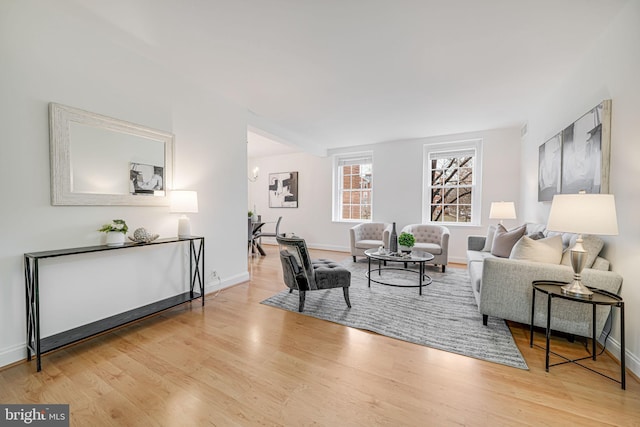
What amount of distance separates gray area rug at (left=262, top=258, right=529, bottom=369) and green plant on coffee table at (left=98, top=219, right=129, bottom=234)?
1671 mm

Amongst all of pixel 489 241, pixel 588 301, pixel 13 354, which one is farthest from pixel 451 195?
pixel 13 354

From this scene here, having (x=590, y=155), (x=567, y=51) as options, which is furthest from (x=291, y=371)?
(x=567, y=51)

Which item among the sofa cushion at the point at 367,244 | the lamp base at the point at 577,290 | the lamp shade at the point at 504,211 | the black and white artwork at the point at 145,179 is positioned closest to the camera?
the lamp base at the point at 577,290

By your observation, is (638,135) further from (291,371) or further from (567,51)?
(291,371)

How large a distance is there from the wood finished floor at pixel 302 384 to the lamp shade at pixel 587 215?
1.02m

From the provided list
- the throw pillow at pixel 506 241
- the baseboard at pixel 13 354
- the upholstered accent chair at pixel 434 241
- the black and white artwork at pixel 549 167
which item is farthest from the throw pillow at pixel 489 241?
the baseboard at pixel 13 354

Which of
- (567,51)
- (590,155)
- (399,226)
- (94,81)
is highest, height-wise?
(567,51)

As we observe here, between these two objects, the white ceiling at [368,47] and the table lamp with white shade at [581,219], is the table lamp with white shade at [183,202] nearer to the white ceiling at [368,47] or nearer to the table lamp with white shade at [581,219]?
the white ceiling at [368,47]

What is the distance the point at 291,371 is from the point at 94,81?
116 inches

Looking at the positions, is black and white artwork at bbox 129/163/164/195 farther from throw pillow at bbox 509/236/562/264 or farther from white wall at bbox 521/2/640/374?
white wall at bbox 521/2/640/374

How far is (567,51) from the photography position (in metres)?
2.42

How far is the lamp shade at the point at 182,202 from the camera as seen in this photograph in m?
2.72

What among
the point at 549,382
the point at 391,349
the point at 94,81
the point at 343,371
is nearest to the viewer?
the point at 549,382

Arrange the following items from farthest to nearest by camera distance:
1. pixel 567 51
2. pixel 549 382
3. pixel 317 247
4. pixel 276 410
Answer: pixel 317 247 → pixel 567 51 → pixel 549 382 → pixel 276 410
